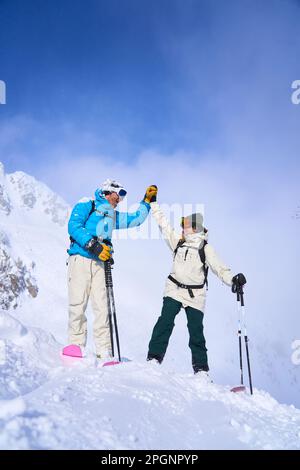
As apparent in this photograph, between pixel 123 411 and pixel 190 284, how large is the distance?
3.40m

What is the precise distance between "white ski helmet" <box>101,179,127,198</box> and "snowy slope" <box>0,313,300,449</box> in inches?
122

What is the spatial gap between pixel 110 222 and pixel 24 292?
2335 inches

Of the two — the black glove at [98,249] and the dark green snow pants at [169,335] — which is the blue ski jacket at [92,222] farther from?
the dark green snow pants at [169,335]

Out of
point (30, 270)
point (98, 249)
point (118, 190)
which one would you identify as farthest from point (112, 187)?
point (30, 270)

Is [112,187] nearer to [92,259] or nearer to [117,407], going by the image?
[92,259]

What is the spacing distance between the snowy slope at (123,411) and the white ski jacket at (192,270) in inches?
61.8

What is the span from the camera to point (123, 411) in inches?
120

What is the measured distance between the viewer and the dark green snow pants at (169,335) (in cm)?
591

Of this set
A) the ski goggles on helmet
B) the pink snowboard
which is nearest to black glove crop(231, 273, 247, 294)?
the ski goggles on helmet

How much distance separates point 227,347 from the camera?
3514 inches

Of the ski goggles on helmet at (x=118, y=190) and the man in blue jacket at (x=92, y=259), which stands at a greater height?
the ski goggles on helmet at (x=118, y=190)

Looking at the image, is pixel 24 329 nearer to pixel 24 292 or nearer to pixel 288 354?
pixel 24 292

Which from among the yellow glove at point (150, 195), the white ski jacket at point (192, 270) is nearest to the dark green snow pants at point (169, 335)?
the white ski jacket at point (192, 270)
